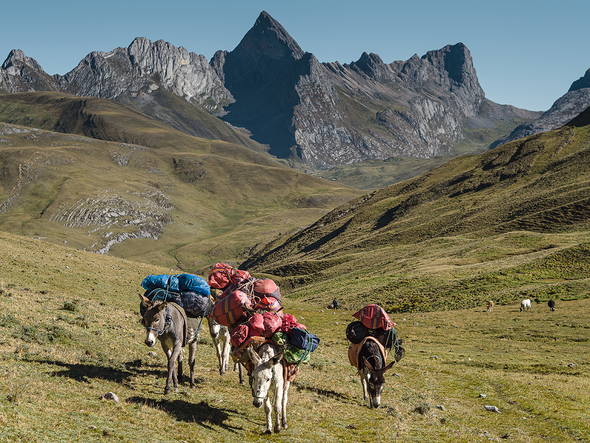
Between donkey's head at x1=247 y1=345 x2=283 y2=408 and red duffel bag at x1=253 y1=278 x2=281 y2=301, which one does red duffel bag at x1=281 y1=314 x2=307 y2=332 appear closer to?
donkey's head at x1=247 y1=345 x2=283 y2=408

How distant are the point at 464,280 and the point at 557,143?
11555 cm

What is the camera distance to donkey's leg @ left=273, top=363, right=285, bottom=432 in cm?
1620

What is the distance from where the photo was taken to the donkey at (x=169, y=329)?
17.6m

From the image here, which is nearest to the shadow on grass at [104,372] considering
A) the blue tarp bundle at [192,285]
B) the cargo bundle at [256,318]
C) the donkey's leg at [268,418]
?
the blue tarp bundle at [192,285]

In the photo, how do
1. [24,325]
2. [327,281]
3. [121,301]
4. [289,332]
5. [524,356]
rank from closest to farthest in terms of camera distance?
[289,332] → [24,325] → [524,356] → [121,301] → [327,281]

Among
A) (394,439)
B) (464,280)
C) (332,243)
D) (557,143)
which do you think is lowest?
(394,439)

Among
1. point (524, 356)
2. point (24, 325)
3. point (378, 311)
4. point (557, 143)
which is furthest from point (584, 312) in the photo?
point (557, 143)

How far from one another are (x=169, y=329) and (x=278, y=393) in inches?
183

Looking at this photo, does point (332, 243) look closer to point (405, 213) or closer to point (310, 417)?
point (405, 213)

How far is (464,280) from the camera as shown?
7200 centimetres

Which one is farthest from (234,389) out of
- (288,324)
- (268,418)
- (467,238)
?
(467,238)

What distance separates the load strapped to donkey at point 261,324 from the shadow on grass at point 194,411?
6.16ft

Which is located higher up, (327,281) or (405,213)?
(405,213)

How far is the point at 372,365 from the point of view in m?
20.6
